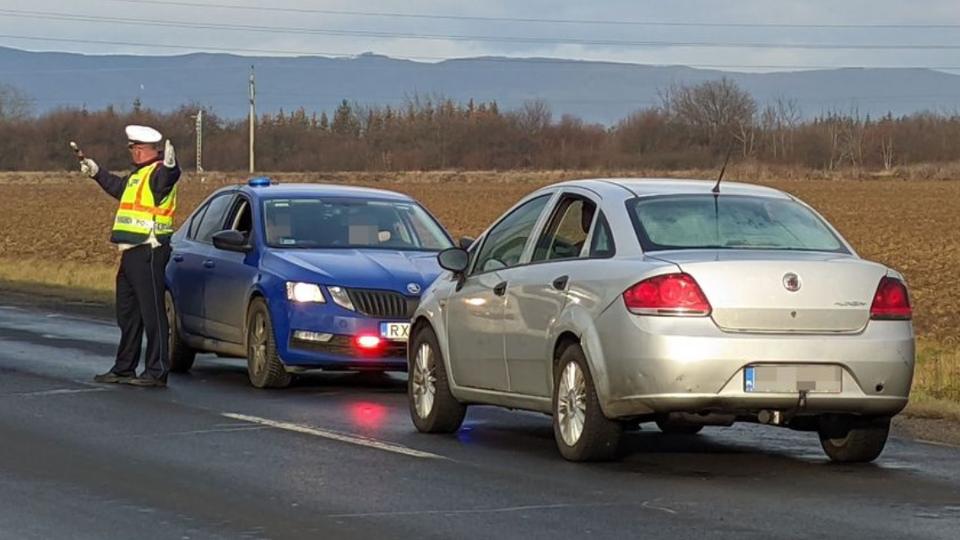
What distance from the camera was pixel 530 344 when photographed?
1112cm

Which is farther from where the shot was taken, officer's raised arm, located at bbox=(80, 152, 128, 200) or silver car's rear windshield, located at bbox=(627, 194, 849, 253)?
officer's raised arm, located at bbox=(80, 152, 128, 200)

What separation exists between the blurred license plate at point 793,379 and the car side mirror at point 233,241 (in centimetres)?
660

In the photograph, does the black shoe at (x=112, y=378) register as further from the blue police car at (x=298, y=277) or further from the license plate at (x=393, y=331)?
the license plate at (x=393, y=331)

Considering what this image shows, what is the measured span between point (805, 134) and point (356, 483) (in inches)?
4604

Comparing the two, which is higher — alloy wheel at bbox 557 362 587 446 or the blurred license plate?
the blurred license plate

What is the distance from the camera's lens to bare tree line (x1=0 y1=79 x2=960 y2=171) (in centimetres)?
11862

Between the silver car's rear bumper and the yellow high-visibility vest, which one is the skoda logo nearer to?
the silver car's rear bumper

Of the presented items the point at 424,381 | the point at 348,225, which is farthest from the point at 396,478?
the point at 348,225

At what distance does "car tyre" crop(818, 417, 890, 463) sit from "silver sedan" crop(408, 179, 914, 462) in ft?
0.03

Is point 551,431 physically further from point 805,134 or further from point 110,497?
point 805,134

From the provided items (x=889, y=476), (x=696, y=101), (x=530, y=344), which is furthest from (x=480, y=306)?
(x=696, y=101)

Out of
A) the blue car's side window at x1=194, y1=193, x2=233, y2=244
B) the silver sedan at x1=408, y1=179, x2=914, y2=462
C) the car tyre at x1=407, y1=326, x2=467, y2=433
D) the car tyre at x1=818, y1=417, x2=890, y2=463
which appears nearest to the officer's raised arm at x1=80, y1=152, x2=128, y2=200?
the blue car's side window at x1=194, y1=193, x2=233, y2=244

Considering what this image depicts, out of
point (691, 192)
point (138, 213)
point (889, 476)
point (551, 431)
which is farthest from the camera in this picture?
point (138, 213)

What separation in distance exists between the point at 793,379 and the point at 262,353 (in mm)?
5960
